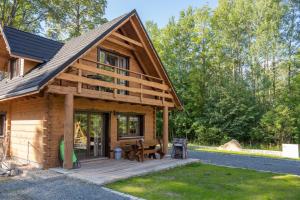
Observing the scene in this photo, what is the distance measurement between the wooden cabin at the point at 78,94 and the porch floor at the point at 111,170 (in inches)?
24.3

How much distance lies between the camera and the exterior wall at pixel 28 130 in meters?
8.95

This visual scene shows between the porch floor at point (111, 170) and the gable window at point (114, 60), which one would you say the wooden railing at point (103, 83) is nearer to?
the gable window at point (114, 60)

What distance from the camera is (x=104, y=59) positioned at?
11.6 meters

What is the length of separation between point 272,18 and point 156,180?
68.3 ft

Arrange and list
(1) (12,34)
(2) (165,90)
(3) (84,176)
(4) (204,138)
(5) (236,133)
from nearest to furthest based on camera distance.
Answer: (3) (84,176) → (1) (12,34) → (2) (165,90) → (5) (236,133) → (4) (204,138)

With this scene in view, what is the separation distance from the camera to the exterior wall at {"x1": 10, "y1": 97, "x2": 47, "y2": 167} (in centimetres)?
895

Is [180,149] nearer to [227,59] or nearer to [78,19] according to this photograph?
[227,59]

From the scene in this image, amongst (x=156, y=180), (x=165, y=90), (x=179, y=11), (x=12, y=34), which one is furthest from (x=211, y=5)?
(x=156, y=180)

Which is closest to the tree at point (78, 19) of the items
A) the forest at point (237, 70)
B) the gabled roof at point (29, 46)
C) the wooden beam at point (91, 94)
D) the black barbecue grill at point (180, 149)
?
the forest at point (237, 70)

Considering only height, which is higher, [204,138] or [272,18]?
[272,18]

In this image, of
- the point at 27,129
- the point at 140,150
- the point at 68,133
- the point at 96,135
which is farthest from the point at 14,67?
the point at 140,150

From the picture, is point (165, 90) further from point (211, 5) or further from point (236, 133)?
point (211, 5)

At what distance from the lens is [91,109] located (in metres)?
10.5

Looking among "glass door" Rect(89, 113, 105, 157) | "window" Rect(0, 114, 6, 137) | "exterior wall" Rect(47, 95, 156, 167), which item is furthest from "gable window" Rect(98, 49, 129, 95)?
"window" Rect(0, 114, 6, 137)
